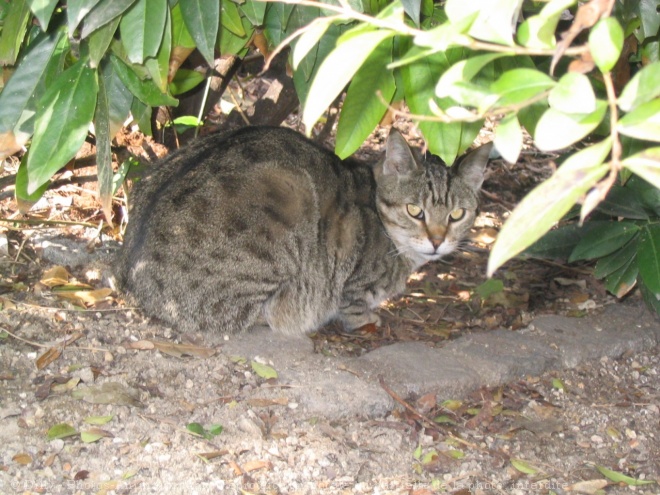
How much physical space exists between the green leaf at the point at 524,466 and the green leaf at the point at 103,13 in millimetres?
2231

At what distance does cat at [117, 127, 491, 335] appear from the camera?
3838 mm

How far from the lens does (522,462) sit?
322 centimetres

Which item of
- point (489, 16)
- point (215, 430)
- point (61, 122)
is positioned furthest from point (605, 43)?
point (215, 430)

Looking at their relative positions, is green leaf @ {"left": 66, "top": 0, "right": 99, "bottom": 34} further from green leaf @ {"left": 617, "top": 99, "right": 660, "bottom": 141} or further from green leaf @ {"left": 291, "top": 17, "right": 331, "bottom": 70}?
green leaf @ {"left": 617, "top": 99, "right": 660, "bottom": 141}

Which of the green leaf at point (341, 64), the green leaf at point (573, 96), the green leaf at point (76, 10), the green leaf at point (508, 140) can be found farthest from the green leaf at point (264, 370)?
the green leaf at point (573, 96)

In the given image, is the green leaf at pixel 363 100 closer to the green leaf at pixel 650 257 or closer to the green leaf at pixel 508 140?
the green leaf at pixel 508 140

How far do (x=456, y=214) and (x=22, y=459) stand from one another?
8.46 feet

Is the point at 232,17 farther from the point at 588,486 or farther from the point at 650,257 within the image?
the point at 588,486

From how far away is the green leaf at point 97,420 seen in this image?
3.05 m

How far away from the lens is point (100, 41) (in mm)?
2479

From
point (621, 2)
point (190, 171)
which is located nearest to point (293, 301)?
point (190, 171)

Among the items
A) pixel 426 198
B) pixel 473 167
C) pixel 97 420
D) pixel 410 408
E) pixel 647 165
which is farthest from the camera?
pixel 473 167

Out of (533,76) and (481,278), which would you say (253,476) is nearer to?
(533,76)

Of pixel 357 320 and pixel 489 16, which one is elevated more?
pixel 489 16
